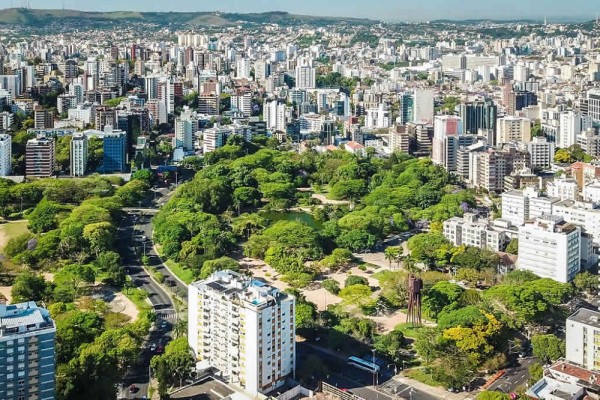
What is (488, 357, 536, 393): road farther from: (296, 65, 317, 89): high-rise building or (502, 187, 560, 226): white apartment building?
(296, 65, 317, 89): high-rise building

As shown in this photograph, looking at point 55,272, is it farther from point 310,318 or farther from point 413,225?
point 413,225

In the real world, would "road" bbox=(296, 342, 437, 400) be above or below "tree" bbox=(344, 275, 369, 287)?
below

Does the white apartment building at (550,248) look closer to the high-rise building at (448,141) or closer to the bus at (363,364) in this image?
the bus at (363,364)

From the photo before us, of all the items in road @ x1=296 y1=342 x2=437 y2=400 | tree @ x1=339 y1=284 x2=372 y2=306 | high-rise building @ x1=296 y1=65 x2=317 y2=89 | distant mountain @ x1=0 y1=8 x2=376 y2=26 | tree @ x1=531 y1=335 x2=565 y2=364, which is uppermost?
distant mountain @ x1=0 y1=8 x2=376 y2=26

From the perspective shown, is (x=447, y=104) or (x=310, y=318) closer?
(x=310, y=318)

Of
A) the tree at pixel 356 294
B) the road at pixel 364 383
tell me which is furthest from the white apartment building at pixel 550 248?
the road at pixel 364 383

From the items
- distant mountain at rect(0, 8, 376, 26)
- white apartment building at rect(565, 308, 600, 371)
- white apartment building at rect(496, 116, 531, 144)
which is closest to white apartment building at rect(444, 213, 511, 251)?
white apartment building at rect(565, 308, 600, 371)

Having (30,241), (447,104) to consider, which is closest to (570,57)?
(447,104)
